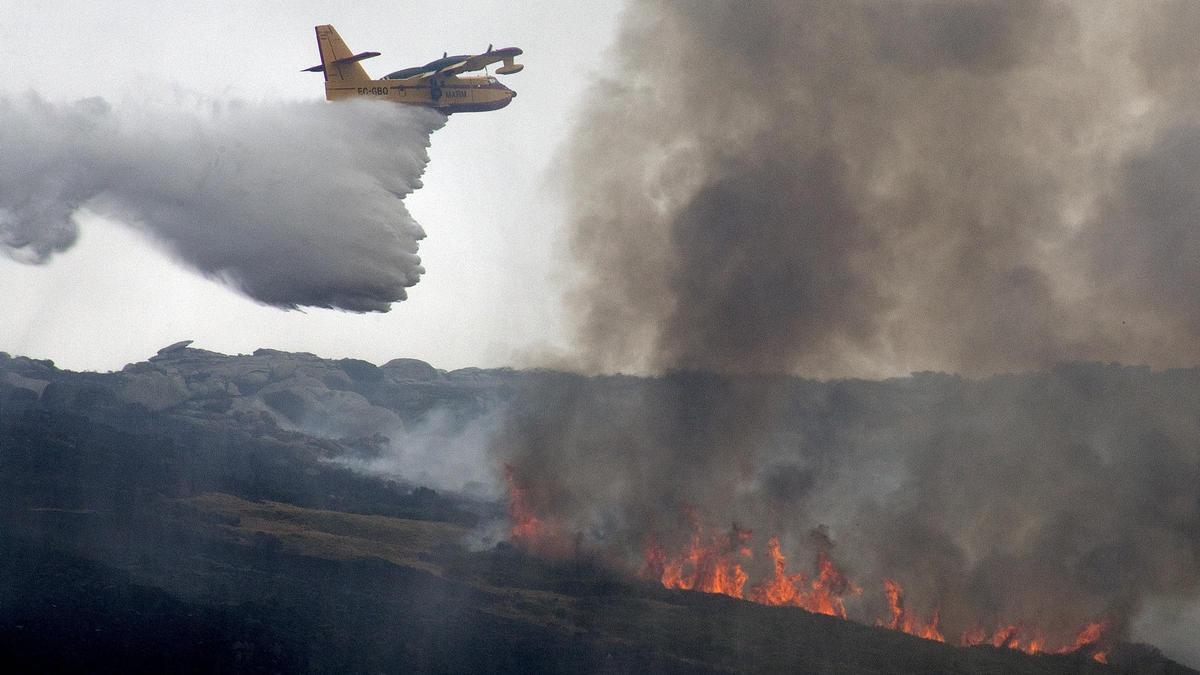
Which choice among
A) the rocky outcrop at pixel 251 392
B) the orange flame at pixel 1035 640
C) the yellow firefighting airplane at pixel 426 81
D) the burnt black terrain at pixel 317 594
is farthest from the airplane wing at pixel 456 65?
the rocky outcrop at pixel 251 392

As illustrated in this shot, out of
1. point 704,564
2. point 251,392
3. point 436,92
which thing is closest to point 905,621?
point 704,564

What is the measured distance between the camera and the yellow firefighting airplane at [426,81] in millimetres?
68625

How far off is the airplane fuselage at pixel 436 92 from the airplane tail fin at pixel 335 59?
35cm

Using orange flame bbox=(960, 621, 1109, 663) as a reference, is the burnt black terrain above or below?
below

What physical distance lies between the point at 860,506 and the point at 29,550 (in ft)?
171

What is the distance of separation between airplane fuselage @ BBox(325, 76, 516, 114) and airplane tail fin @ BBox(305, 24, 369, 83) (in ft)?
1.14

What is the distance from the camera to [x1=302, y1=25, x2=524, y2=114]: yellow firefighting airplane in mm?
68625

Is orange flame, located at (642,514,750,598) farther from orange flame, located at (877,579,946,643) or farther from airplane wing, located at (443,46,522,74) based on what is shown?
airplane wing, located at (443,46,522,74)

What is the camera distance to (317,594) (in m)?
66.9

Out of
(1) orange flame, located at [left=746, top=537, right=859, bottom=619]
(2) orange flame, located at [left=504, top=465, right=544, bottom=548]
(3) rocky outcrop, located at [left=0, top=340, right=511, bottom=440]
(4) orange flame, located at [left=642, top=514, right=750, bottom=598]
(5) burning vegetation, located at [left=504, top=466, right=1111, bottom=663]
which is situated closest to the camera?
(5) burning vegetation, located at [left=504, top=466, right=1111, bottom=663]

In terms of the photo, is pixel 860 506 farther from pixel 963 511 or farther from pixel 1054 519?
pixel 1054 519

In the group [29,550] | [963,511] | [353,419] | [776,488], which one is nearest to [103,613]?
[29,550]

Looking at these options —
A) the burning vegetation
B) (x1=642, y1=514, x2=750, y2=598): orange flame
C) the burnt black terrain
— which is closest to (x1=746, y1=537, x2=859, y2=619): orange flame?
the burning vegetation

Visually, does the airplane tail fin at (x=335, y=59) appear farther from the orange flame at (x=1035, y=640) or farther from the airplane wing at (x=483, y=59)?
the orange flame at (x=1035, y=640)
